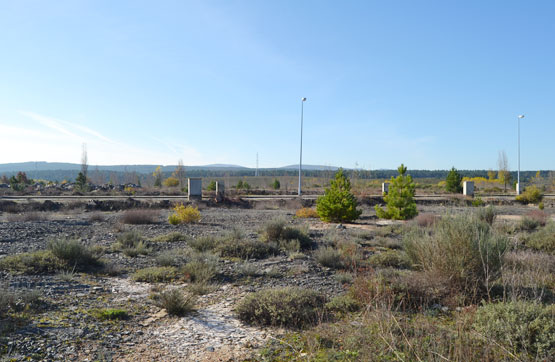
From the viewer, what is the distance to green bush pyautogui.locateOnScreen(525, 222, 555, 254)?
37.2 ft

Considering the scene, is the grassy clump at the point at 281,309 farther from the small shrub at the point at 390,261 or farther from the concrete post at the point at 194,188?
the concrete post at the point at 194,188

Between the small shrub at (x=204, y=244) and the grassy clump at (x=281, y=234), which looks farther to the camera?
the grassy clump at (x=281, y=234)

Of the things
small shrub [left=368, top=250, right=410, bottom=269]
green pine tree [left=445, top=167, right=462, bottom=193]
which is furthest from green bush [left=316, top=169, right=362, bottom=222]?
green pine tree [left=445, top=167, right=462, bottom=193]

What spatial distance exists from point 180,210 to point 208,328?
13.6m

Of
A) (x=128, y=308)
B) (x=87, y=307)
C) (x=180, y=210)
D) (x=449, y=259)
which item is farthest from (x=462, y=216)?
(x=180, y=210)

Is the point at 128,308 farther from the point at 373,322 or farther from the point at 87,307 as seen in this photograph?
the point at 373,322

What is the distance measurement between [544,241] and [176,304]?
436 inches

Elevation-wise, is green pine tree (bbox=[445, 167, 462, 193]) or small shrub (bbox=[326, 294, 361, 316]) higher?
green pine tree (bbox=[445, 167, 462, 193])

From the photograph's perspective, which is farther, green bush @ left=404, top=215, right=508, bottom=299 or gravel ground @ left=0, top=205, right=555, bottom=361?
green bush @ left=404, top=215, right=508, bottom=299

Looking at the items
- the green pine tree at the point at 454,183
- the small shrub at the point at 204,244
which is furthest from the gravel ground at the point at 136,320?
→ the green pine tree at the point at 454,183

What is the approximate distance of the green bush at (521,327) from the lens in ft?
14.2

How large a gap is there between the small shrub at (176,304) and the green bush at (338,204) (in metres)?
13.4

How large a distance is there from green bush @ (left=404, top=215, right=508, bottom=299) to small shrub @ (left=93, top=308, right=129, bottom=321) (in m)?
5.18

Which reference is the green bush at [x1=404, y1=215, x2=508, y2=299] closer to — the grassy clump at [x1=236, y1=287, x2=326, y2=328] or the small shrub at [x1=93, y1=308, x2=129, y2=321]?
the grassy clump at [x1=236, y1=287, x2=326, y2=328]
